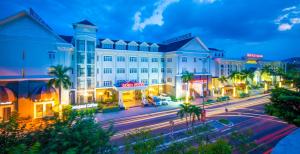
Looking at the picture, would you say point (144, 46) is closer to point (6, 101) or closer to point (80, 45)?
point (80, 45)

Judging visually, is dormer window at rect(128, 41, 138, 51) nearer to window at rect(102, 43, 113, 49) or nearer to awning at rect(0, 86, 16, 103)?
window at rect(102, 43, 113, 49)

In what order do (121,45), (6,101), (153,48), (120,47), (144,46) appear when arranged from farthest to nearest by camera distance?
(153,48)
(144,46)
(121,45)
(120,47)
(6,101)

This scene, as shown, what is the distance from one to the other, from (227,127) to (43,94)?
110 ft

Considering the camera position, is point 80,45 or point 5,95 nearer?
point 5,95

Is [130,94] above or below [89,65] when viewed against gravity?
below

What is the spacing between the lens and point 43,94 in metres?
33.8

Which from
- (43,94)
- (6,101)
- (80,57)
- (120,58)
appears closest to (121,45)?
(120,58)

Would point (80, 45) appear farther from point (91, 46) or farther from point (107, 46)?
point (107, 46)

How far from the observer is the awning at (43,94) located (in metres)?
33.4

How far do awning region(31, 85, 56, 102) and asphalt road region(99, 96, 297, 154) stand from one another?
12162mm

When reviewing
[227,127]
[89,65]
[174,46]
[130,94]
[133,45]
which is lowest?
[227,127]

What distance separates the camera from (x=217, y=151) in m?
13.9

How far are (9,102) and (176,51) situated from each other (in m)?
41.7

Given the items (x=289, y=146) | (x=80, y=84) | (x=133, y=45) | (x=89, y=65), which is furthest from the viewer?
(x=133, y=45)
